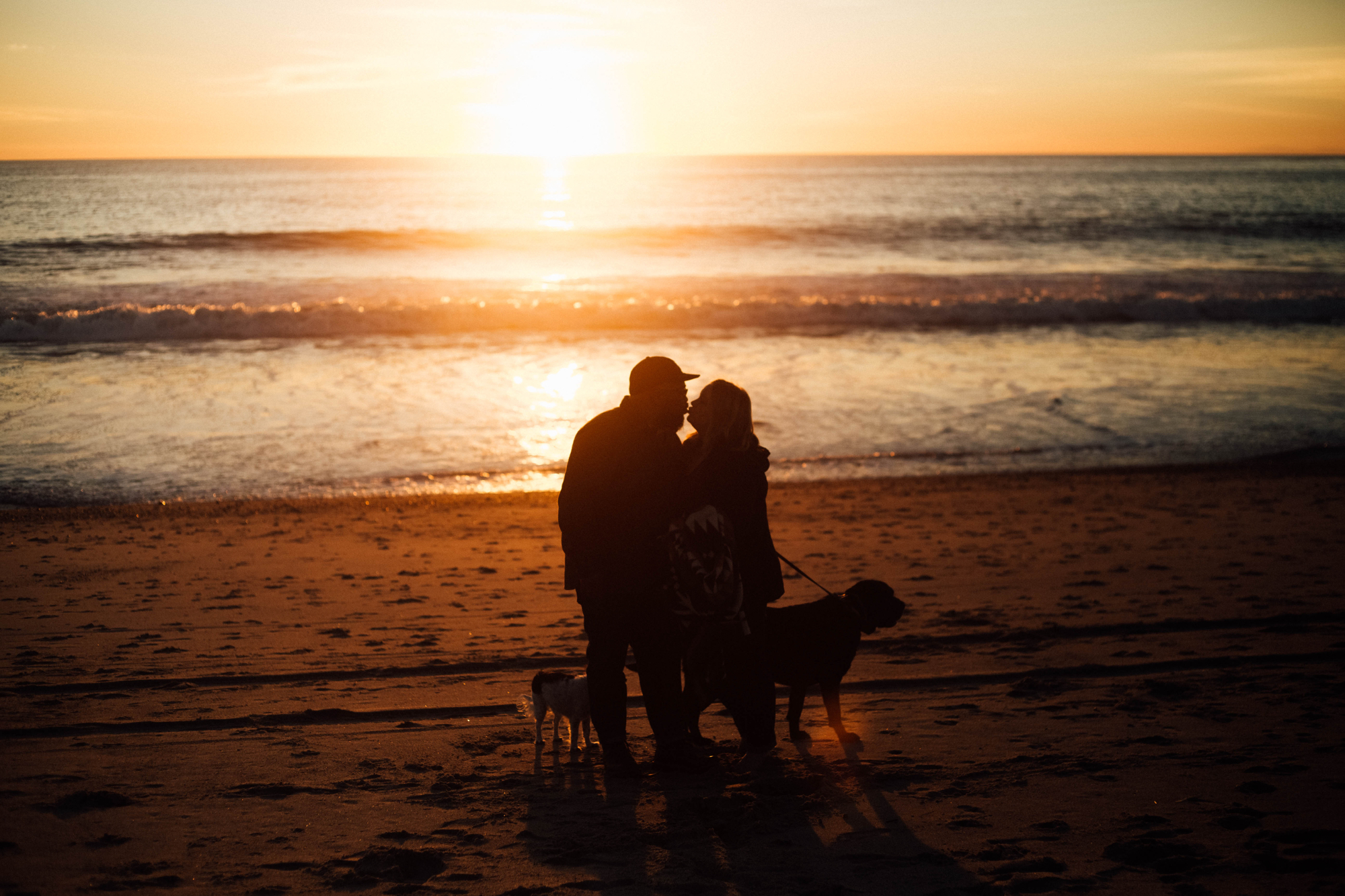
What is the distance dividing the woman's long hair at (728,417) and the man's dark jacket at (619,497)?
18 centimetres

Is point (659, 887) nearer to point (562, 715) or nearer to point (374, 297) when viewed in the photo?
point (562, 715)

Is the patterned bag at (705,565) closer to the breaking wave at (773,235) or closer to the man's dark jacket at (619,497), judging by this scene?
the man's dark jacket at (619,497)

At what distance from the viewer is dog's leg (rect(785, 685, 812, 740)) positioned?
4.16m

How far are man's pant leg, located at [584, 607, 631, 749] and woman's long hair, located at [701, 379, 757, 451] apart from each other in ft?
2.67

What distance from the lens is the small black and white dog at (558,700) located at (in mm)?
3908

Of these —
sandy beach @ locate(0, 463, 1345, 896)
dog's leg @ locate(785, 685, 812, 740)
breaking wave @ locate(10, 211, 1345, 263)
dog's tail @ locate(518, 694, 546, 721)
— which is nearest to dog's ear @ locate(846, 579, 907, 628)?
dog's leg @ locate(785, 685, 812, 740)

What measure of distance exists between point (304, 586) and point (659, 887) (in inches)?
161

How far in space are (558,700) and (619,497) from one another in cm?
93

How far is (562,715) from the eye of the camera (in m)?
4.00

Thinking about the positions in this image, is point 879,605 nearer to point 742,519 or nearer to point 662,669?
point 742,519

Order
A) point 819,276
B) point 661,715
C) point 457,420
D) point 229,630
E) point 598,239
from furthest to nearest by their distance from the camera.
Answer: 1. point 598,239
2. point 819,276
3. point 457,420
4. point 229,630
5. point 661,715

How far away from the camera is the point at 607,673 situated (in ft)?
12.6

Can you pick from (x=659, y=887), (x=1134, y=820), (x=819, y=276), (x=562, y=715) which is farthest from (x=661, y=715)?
(x=819, y=276)

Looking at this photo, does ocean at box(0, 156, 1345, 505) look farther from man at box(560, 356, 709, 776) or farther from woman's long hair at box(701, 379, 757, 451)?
woman's long hair at box(701, 379, 757, 451)
